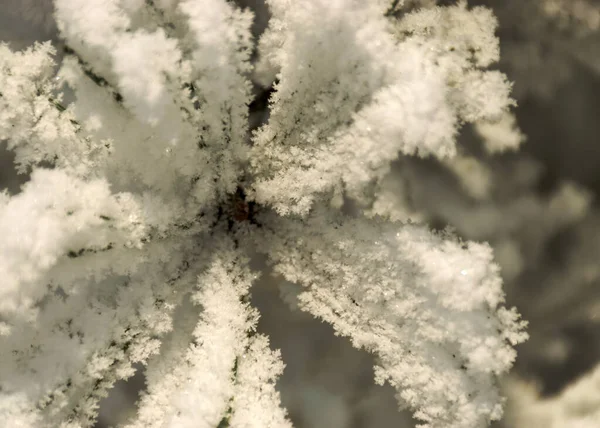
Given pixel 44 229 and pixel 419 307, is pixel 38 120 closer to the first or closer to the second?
pixel 44 229

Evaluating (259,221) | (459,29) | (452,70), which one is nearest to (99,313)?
(259,221)

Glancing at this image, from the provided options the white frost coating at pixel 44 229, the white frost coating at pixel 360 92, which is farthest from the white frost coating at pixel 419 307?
the white frost coating at pixel 44 229

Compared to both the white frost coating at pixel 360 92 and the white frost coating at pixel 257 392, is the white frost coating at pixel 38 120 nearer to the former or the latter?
the white frost coating at pixel 360 92

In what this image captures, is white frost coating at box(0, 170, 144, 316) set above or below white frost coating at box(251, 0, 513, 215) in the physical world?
below

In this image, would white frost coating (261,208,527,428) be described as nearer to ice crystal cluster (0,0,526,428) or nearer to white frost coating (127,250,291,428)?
ice crystal cluster (0,0,526,428)

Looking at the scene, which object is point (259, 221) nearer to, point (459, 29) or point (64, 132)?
point (64, 132)

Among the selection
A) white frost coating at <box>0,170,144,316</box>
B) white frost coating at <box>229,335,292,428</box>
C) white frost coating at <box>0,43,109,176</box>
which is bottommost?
white frost coating at <box>229,335,292,428</box>

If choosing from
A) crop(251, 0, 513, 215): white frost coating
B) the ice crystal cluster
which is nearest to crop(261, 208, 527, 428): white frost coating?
the ice crystal cluster
